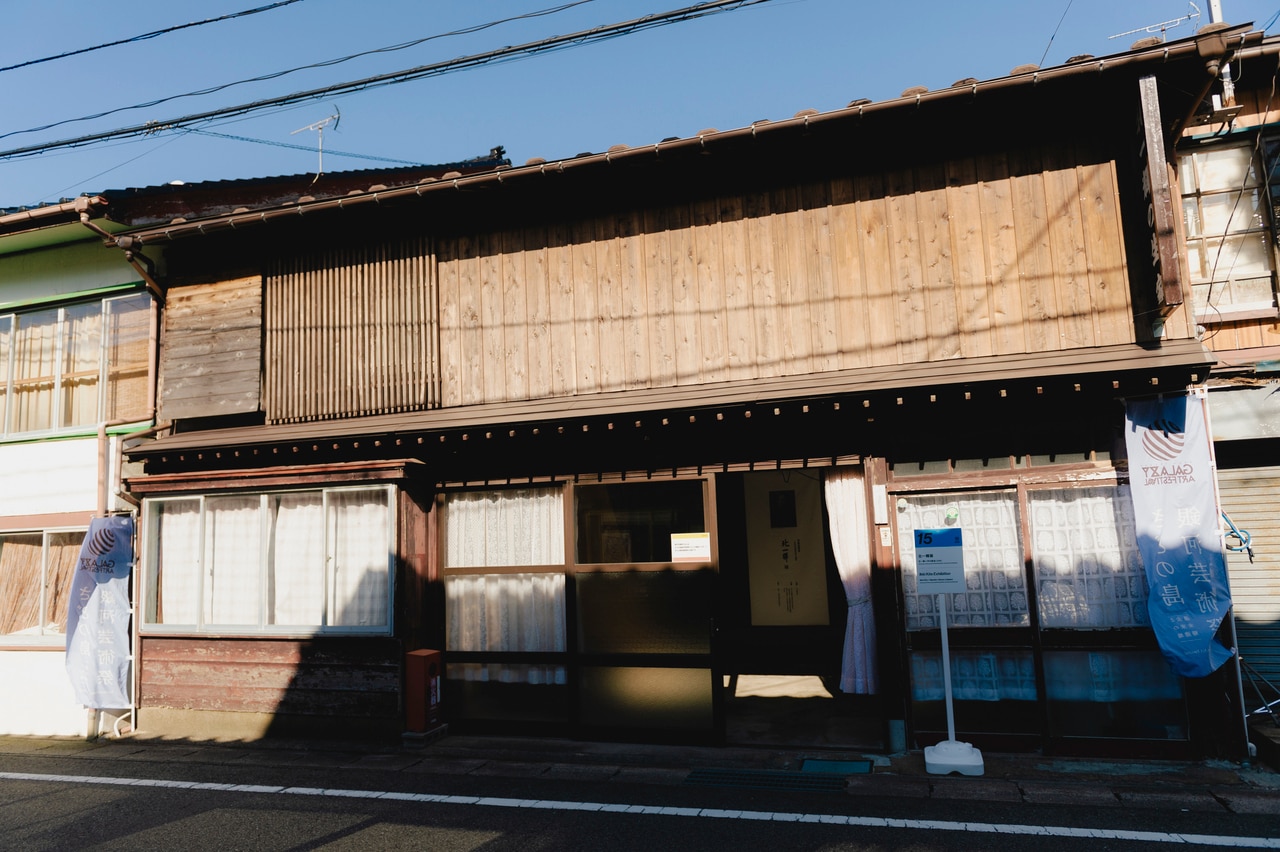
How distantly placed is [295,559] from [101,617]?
2.80m

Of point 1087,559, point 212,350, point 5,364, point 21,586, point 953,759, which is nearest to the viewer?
point 953,759

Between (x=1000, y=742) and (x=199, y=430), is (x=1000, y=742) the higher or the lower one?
the lower one

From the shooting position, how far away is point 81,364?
11.6 metres

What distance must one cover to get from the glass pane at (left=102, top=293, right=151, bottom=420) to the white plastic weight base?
10.9 m

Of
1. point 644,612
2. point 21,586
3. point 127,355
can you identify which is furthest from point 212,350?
point 644,612

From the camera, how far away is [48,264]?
11.9 meters

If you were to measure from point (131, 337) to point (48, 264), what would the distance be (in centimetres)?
201

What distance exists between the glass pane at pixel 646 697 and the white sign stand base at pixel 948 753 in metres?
2.34

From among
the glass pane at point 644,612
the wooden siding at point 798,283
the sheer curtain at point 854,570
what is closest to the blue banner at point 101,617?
the wooden siding at point 798,283

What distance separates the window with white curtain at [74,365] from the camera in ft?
37.0

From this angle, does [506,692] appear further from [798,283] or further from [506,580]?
[798,283]

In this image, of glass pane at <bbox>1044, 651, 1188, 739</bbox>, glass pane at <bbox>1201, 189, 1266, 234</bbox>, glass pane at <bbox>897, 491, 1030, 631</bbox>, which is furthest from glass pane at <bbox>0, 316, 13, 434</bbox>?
glass pane at <bbox>1201, 189, 1266, 234</bbox>

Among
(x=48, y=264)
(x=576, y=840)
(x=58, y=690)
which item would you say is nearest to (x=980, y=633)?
(x=576, y=840)

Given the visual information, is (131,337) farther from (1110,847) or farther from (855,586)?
(1110,847)
